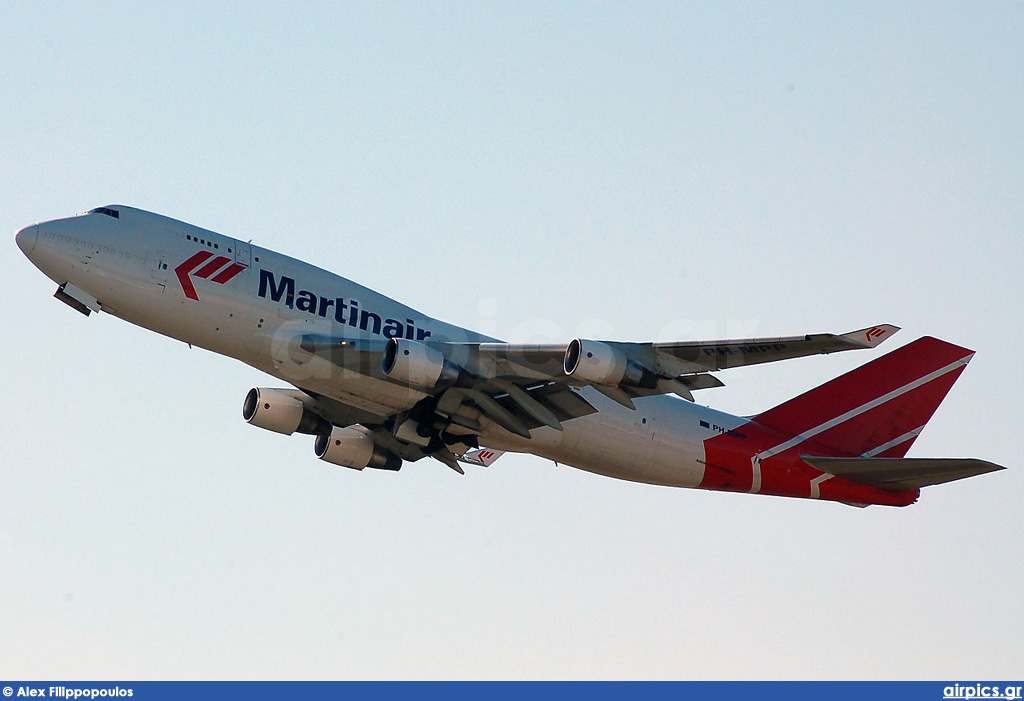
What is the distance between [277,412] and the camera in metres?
38.8

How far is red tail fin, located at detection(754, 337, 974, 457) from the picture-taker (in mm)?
42125

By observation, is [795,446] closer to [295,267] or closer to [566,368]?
[566,368]

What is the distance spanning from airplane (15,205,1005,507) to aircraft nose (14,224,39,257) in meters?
0.04

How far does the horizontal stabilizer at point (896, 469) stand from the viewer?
3725 centimetres

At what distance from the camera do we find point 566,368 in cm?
3253

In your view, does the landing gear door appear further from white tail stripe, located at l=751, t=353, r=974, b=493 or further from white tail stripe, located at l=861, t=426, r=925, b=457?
white tail stripe, located at l=861, t=426, r=925, b=457

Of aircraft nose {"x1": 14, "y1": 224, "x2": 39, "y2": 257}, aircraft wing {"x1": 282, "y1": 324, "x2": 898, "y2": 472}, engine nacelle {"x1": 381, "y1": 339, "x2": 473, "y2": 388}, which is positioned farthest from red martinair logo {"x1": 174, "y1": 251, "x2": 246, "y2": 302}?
engine nacelle {"x1": 381, "y1": 339, "x2": 473, "y2": 388}

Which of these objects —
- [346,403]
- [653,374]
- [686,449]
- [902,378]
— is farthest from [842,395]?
[346,403]

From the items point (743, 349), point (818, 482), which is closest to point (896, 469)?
point (818, 482)

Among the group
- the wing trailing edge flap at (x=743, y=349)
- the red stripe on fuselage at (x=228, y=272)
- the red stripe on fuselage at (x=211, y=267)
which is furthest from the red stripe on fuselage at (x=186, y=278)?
the wing trailing edge flap at (x=743, y=349)

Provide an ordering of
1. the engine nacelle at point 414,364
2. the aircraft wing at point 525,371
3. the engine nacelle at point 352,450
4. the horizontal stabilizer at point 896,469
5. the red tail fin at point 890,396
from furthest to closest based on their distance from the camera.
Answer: the red tail fin at point 890,396 → the engine nacelle at point 352,450 → the horizontal stabilizer at point 896,469 → the engine nacelle at point 414,364 → the aircraft wing at point 525,371

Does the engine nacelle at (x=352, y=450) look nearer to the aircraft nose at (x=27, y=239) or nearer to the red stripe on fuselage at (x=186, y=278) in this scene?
Answer: the red stripe on fuselage at (x=186, y=278)

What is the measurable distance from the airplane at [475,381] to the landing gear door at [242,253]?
0.04m

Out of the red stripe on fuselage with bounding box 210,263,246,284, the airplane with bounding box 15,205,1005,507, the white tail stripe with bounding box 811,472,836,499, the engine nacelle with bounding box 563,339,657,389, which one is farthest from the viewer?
the white tail stripe with bounding box 811,472,836,499
